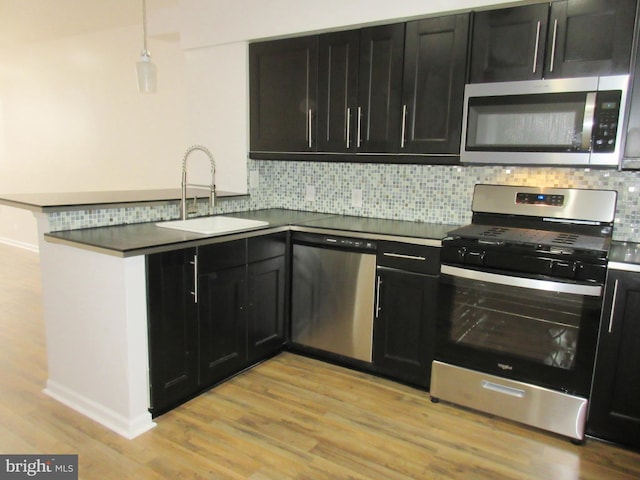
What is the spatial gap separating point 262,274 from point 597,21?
2.23 metres

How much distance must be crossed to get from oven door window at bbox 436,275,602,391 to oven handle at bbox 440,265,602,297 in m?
0.02

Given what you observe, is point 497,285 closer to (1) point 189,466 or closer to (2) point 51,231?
(1) point 189,466

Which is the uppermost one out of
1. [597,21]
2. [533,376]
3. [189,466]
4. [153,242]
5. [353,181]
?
[597,21]

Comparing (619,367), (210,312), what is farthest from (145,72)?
(619,367)

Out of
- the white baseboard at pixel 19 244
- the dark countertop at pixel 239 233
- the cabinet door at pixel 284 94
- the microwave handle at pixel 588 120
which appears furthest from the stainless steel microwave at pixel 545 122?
the white baseboard at pixel 19 244

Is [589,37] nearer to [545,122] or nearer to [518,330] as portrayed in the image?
[545,122]

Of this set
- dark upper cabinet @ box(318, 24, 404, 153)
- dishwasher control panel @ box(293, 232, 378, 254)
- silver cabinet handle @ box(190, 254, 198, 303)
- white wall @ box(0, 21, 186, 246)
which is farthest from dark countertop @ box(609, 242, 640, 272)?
white wall @ box(0, 21, 186, 246)

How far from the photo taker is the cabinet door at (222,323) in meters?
2.54

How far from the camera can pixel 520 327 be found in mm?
2369

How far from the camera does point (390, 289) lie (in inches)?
108

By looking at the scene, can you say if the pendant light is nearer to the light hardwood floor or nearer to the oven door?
the light hardwood floor

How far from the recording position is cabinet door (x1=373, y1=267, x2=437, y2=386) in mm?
2656

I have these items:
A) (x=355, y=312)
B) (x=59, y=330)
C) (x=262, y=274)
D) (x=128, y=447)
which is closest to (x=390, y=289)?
(x=355, y=312)

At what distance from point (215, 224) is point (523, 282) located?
1.83 metres
